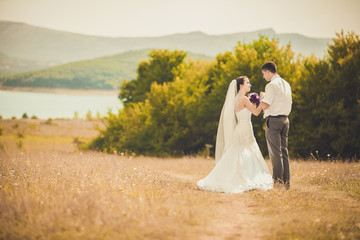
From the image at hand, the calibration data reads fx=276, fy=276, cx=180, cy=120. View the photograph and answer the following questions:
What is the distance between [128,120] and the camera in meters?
25.7

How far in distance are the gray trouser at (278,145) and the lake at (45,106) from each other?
72.3 feet

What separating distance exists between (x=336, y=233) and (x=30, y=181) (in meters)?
5.92

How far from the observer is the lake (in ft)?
114

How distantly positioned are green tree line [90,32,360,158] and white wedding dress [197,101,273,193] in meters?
11.4

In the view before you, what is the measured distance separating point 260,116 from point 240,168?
41.0 ft

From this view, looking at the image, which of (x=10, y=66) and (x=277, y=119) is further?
(x=10, y=66)

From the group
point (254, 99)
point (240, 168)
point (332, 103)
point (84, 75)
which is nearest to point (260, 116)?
point (332, 103)

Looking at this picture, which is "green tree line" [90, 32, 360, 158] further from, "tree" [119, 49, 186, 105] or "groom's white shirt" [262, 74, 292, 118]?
"groom's white shirt" [262, 74, 292, 118]

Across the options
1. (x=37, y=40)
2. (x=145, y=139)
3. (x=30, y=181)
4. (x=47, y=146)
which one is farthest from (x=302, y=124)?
(x=37, y=40)

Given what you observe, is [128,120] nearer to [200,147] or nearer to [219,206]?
[200,147]

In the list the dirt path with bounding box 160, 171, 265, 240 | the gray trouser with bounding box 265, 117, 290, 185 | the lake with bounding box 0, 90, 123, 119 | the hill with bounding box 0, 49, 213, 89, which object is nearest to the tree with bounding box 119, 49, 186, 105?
the lake with bounding box 0, 90, 123, 119

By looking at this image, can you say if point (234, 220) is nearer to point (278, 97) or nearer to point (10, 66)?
point (278, 97)

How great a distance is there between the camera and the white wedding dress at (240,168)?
7039 mm

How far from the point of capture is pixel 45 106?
2630 inches
